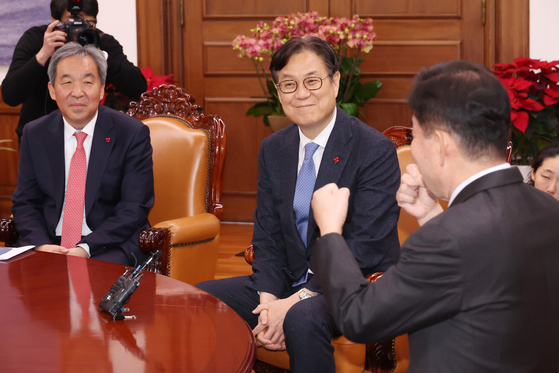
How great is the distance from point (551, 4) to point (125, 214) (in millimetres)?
3374

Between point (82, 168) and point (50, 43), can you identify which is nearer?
point (82, 168)

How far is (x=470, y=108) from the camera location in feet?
3.21

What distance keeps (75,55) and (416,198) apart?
5.37ft

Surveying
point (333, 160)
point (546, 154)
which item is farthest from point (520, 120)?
point (333, 160)

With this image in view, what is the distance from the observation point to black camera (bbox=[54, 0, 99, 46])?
277 cm

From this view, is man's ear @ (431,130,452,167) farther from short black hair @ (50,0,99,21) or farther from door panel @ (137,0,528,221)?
door panel @ (137,0,528,221)

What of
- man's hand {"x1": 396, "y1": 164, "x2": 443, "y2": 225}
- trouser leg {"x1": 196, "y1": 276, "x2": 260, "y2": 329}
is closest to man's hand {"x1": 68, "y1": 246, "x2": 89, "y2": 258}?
trouser leg {"x1": 196, "y1": 276, "x2": 260, "y2": 329}

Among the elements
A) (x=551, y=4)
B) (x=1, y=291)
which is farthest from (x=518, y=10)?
(x=1, y=291)

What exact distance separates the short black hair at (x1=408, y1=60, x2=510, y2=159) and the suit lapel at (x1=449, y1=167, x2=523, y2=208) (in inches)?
1.4

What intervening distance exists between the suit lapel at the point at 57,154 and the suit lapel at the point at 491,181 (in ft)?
5.68

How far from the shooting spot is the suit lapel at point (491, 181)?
997 millimetres

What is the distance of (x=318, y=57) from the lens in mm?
1875

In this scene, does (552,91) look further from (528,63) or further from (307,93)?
(307,93)

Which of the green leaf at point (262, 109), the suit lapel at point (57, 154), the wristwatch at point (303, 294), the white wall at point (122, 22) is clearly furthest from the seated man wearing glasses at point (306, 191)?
the white wall at point (122, 22)
